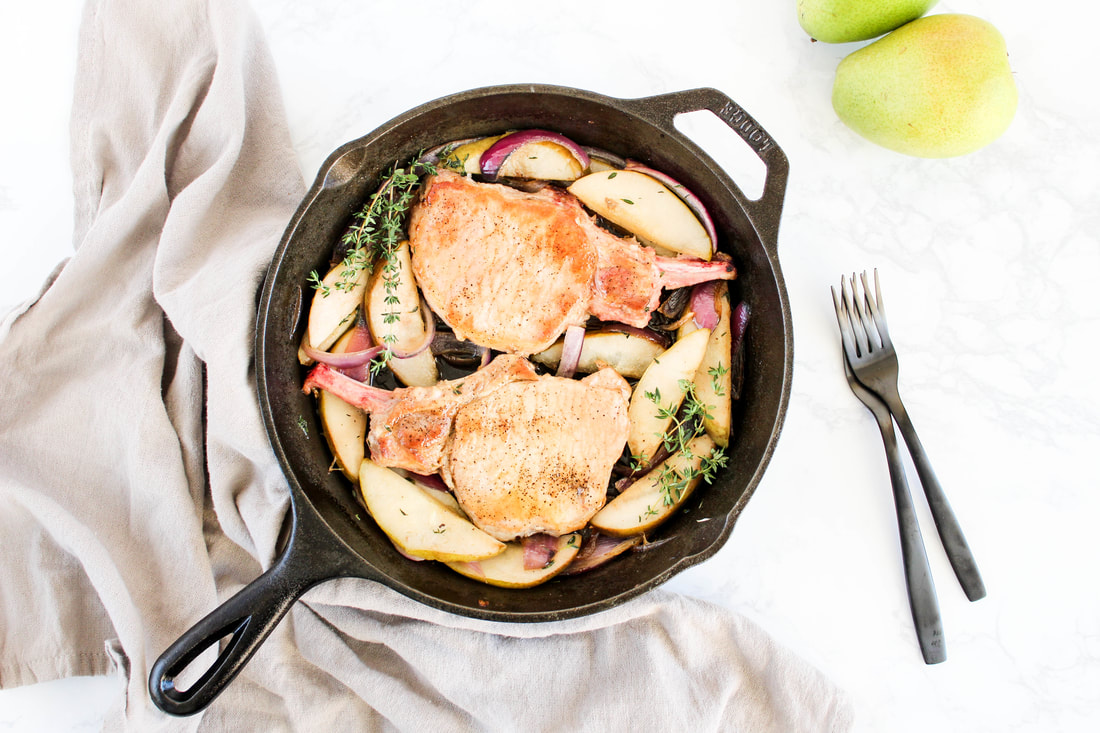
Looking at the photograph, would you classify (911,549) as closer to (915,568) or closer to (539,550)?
(915,568)

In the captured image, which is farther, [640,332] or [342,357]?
[640,332]

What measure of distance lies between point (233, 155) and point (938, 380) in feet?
8.57

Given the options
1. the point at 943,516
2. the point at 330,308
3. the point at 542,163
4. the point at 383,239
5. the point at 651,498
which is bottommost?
the point at 943,516

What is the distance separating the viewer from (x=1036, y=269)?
279 cm

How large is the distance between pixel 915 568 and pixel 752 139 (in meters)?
1.62

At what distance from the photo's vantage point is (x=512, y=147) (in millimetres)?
2445

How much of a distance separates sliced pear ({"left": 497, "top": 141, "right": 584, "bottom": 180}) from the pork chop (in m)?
0.66

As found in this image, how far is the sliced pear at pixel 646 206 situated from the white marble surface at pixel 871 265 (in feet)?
1.24

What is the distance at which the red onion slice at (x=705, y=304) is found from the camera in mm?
2457

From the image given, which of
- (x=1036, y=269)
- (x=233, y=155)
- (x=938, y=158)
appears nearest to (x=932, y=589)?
(x=1036, y=269)

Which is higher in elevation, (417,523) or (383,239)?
(383,239)

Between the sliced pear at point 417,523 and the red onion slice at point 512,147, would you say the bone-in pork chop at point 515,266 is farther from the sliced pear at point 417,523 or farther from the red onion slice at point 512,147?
the sliced pear at point 417,523

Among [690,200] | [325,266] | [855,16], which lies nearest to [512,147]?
[690,200]

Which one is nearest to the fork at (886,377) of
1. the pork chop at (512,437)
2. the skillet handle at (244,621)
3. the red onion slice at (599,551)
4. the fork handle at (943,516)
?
the fork handle at (943,516)
